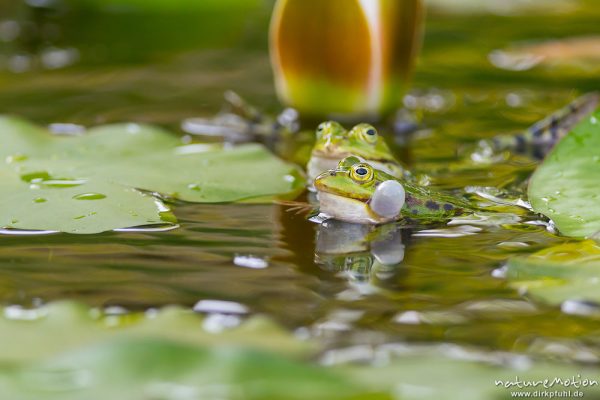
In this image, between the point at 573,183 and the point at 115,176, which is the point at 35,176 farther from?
the point at 573,183

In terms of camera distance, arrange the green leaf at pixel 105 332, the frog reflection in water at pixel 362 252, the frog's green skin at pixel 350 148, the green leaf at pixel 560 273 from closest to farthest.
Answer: the green leaf at pixel 105 332
the green leaf at pixel 560 273
the frog reflection in water at pixel 362 252
the frog's green skin at pixel 350 148

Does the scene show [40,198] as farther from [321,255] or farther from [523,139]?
[523,139]

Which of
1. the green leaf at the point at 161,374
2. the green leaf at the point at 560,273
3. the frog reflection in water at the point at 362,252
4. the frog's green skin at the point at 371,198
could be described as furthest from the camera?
the frog's green skin at the point at 371,198

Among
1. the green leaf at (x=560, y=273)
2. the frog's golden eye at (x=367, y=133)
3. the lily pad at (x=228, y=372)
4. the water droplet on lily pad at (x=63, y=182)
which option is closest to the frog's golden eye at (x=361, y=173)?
the frog's golden eye at (x=367, y=133)

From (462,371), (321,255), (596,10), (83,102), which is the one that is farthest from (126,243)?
(596,10)

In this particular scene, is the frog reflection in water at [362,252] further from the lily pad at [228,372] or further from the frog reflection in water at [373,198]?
the lily pad at [228,372]

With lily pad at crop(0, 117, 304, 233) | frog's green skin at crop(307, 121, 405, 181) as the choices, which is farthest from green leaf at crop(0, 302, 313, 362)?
frog's green skin at crop(307, 121, 405, 181)

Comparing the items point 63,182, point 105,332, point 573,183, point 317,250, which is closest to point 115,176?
point 63,182
